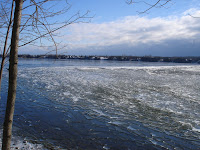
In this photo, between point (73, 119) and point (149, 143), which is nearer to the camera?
point (149, 143)

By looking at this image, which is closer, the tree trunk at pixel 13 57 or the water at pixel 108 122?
the tree trunk at pixel 13 57

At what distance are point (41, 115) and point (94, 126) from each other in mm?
2254

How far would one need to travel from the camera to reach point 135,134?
5.19 metres

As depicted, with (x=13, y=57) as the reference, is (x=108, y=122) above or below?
below

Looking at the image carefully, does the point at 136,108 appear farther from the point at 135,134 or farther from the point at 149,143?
the point at 149,143

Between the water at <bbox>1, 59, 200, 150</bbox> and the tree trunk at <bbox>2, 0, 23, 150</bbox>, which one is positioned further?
the water at <bbox>1, 59, 200, 150</bbox>

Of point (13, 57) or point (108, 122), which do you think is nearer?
point (13, 57)

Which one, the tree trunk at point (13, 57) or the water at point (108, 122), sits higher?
the tree trunk at point (13, 57)

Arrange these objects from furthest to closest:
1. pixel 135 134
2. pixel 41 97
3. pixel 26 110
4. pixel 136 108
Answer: pixel 41 97 < pixel 136 108 < pixel 26 110 < pixel 135 134

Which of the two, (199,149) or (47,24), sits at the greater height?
(47,24)

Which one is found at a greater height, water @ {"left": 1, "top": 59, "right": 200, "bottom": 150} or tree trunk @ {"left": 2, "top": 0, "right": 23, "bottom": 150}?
tree trunk @ {"left": 2, "top": 0, "right": 23, "bottom": 150}

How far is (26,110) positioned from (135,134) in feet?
15.0

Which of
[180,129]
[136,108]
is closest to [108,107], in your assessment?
[136,108]

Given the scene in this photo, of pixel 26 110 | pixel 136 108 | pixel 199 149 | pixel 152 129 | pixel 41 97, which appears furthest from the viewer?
pixel 41 97
